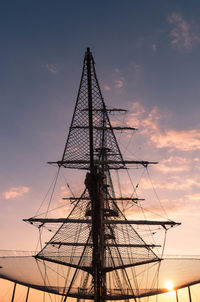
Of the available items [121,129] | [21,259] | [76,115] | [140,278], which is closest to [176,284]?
[140,278]

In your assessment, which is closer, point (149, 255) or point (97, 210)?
point (97, 210)

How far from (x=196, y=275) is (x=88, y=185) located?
2205 cm

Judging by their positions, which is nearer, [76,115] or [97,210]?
[76,115]

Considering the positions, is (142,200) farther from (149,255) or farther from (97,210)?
(97,210)

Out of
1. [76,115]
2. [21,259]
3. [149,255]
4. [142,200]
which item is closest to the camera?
[76,115]

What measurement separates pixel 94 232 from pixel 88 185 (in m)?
1.75

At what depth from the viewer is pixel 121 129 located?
37969mm

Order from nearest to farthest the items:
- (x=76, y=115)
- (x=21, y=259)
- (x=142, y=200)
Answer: (x=76, y=115)
(x=21, y=259)
(x=142, y=200)

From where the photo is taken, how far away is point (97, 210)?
461 inches

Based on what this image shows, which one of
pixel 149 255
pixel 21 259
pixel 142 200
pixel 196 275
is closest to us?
pixel 149 255

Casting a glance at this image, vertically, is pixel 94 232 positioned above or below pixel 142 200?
below

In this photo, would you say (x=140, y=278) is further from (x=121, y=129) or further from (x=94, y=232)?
(x=94, y=232)

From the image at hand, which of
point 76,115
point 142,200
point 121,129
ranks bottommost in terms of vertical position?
point 76,115

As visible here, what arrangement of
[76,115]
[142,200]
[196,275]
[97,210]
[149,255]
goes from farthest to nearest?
[142,200] → [196,275] → [149,255] → [97,210] → [76,115]
